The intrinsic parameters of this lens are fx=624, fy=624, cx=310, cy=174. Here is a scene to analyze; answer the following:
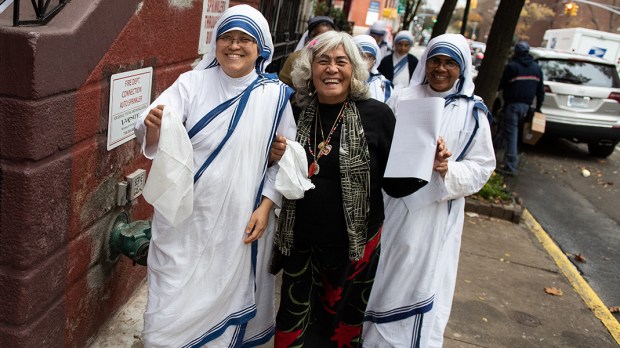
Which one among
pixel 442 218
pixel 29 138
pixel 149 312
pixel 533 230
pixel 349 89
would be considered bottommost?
pixel 533 230

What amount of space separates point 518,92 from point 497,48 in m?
1.38

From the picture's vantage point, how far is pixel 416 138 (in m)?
2.79

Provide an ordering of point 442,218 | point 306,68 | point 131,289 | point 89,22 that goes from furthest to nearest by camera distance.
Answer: point 131,289, point 442,218, point 306,68, point 89,22

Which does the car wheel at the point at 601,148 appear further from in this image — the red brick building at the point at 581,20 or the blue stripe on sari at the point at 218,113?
the red brick building at the point at 581,20

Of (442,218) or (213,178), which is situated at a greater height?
(213,178)

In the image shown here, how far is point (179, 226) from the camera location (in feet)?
8.76

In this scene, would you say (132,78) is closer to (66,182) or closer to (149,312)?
(66,182)

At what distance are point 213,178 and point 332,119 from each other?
640 mm

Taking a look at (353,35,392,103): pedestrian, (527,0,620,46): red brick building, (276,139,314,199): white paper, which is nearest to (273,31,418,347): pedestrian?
(276,139,314,199): white paper

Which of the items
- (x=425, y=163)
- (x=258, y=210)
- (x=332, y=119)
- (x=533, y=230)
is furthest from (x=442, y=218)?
(x=533, y=230)

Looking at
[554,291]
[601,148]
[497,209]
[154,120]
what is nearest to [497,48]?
[497,209]

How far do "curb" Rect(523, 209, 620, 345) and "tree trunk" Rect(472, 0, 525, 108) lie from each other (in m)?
1.69

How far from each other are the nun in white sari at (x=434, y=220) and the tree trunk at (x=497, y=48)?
483cm

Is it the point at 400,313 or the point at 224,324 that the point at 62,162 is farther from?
the point at 400,313
